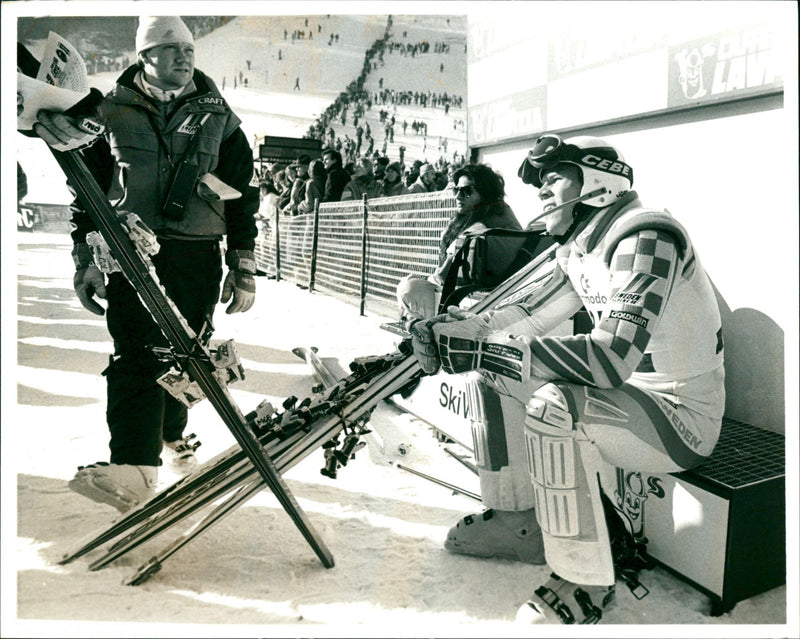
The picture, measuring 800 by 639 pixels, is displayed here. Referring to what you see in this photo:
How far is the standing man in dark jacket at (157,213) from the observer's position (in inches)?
91.2

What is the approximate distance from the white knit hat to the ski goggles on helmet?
4.12ft

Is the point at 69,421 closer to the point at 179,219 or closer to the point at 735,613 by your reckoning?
the point at 179,219

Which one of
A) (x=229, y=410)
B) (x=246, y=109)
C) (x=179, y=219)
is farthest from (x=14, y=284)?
(x=246, y=109)

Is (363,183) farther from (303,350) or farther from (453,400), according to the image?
(453,400)

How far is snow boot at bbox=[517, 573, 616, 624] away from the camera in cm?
185

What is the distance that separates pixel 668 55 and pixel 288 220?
344cm

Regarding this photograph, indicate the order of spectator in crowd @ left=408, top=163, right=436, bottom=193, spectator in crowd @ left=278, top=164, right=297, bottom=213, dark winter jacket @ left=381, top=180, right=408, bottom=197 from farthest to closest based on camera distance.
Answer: dark winter jacket @ left=381, top=180, right=408, bottom=197
spectator in crowd @ left=278, top=164, right=297, bottom=213
spectator in crowd @ left=408, top=163, right=436, bottom=193

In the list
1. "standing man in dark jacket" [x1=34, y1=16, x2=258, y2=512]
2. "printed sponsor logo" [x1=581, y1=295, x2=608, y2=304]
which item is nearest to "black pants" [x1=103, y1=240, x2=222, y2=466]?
"standing man in dark jacket" [x1=34, y1=16, x2=258, y2=512]

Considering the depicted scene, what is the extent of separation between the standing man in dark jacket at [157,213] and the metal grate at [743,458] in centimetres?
177

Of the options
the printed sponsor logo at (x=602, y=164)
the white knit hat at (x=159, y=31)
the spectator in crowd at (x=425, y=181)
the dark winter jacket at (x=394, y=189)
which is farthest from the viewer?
the dark winter jacket at (x=394, y=189)

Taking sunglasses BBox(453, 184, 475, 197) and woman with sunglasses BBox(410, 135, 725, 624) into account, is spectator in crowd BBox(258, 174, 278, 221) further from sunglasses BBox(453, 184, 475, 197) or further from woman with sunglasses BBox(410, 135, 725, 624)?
woman with sunglasses BBox(410, 135, 725, 624)

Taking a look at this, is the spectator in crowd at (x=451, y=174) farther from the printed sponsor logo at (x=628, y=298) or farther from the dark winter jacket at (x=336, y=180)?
the printed sponsor logo at (x=628, y=298)

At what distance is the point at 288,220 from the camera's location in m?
5.23

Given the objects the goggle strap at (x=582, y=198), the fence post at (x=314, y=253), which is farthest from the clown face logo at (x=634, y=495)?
the fence post at (x=314, y=253)
